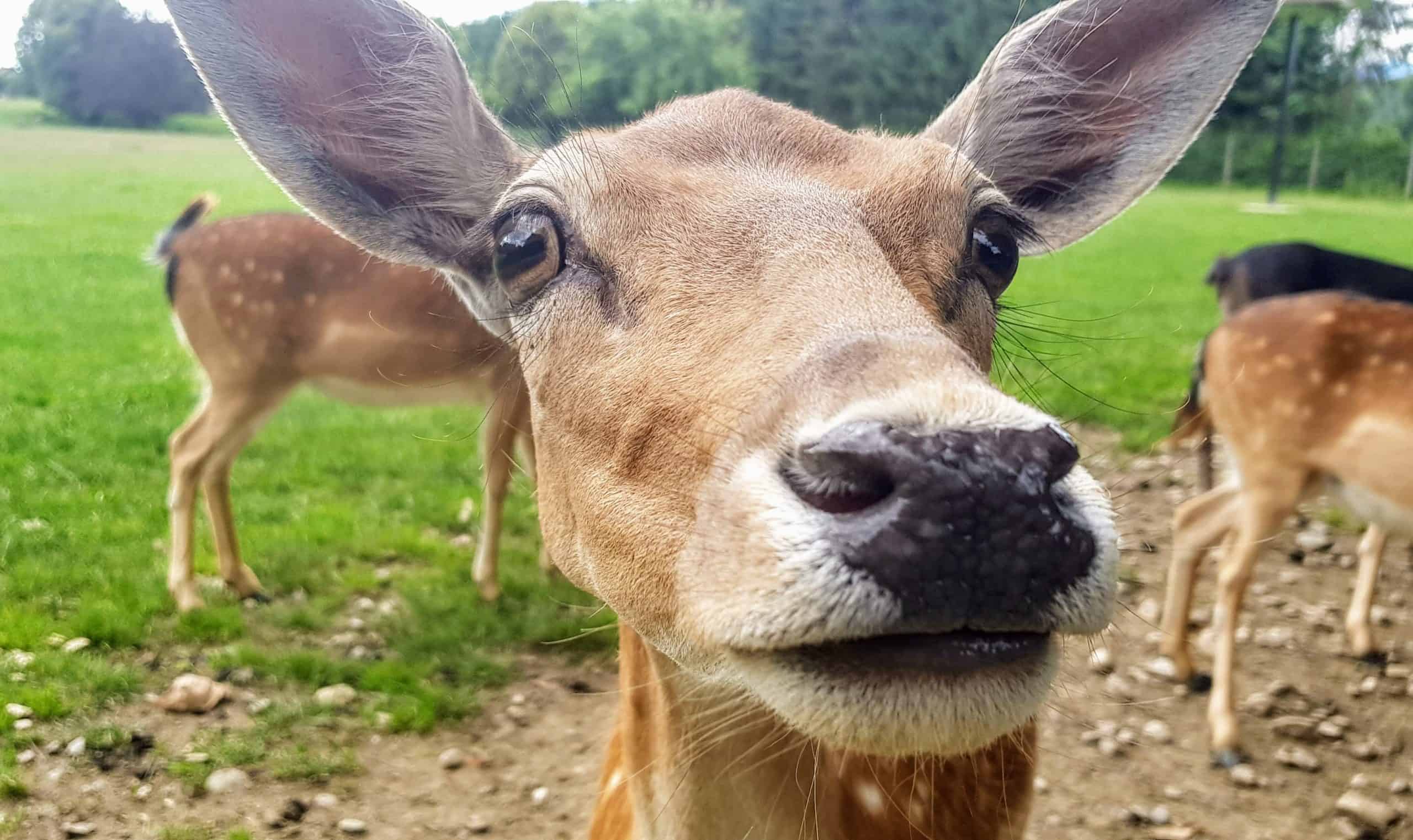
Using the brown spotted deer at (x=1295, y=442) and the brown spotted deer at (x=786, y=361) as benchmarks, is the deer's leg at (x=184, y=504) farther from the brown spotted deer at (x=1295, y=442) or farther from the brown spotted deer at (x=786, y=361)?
the brown spotted deer at (x=1295, y=442)

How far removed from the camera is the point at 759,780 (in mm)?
2068

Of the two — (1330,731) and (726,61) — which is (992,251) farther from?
(726,61)

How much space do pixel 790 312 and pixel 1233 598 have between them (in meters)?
3.71

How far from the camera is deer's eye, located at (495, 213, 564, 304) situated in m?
2.07

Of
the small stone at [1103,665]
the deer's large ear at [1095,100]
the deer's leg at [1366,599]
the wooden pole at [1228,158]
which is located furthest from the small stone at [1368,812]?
the wooden pole at [1228,158]

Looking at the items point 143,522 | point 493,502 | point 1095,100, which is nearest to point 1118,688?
point 1095,100

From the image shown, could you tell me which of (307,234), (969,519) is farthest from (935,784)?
(307,234)

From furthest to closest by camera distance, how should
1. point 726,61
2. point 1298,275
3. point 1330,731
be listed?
point 726,61
point 1298,275
point 1330,731

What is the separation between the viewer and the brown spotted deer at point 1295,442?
14.0 feet

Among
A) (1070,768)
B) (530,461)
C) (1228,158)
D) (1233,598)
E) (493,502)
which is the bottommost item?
(1070,768)

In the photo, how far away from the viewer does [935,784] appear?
7.77 ft

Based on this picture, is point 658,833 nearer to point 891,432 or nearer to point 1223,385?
point 891,432

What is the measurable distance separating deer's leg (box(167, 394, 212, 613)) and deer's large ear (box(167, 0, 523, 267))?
3063mm

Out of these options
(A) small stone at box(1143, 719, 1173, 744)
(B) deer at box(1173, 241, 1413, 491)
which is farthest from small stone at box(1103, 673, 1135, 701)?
(B) deer at box(1173, 241, 1413, 491)
